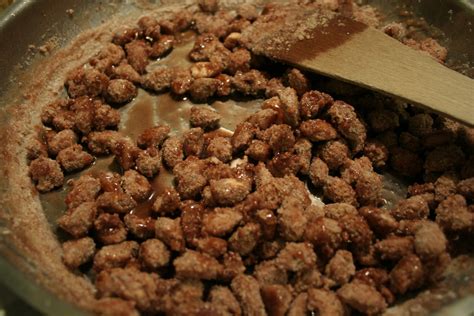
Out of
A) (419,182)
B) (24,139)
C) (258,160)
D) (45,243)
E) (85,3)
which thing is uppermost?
(85,3)

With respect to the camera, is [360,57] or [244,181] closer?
[244,181]

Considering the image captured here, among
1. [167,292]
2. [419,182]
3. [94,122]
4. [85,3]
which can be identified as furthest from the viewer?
[85,3]

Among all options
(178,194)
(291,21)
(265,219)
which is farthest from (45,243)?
(291,21)

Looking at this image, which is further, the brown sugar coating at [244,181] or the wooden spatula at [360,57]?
the wooden spatula at [360,57]

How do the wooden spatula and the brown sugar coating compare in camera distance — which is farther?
the wooden spatula

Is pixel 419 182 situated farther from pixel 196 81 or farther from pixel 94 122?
pixel 94 122
